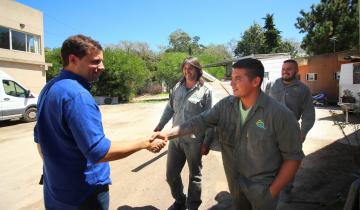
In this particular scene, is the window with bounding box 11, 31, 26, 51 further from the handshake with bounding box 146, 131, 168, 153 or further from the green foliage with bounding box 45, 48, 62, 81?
the handshake with bounding box 146, 131, 168, 153

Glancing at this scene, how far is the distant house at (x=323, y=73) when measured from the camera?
20984mm

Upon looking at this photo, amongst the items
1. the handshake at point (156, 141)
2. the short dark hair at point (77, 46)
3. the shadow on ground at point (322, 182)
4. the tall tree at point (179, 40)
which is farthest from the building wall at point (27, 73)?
the tall tree at point (179, 40)

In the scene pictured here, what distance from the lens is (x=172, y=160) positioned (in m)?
4.01

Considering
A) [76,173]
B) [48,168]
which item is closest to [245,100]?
[76,173]

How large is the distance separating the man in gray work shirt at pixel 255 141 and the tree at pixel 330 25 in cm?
2461

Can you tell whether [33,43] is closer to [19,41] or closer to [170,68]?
[19,41]

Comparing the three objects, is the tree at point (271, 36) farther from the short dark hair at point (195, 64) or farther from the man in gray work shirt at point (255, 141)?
the man in gray work shirt at point (255, 141)

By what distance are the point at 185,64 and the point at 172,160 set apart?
1252mm

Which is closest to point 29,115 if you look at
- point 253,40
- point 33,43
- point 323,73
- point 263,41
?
point 33,43

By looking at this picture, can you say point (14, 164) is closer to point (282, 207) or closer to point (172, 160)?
point (172, 160)

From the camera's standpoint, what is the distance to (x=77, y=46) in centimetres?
204

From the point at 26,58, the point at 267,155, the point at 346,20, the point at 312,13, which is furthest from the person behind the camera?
the point at 312,13

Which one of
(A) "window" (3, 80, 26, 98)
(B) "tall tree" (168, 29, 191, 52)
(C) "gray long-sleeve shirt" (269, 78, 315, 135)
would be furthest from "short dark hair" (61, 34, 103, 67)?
(B) "tall tree" (168, 29, 191, 52)

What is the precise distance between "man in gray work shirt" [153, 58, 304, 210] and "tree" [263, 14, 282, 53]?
4645cm
